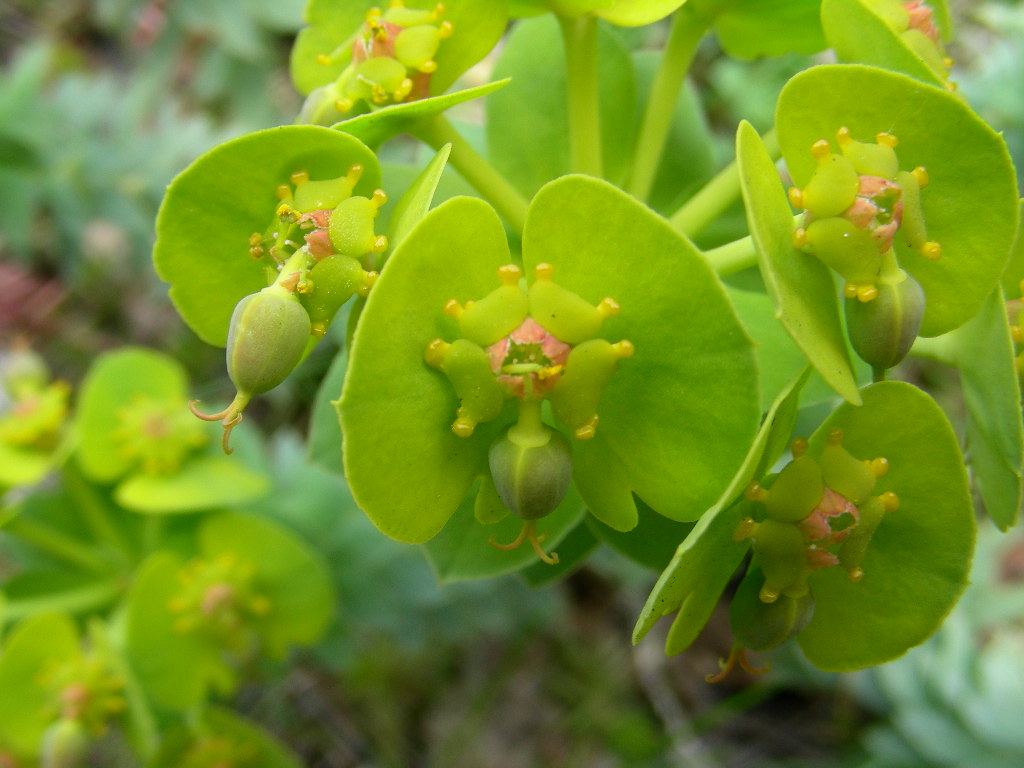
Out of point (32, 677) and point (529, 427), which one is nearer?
point (529, 427)

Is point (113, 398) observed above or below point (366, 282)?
below

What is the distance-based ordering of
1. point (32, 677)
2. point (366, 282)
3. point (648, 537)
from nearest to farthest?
point (366, 282)
point (648, 537)
point (32, 677)

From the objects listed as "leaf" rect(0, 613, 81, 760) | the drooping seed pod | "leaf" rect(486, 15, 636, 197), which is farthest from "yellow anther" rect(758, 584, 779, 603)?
"leaf" rect(0, 613, 81, 760)

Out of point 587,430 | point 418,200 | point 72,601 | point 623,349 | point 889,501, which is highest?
point 418,200

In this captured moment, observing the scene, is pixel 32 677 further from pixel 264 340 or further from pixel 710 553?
pixel 710 553

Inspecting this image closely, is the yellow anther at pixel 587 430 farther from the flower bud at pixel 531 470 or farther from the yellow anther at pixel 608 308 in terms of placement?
the yellow anther at pixel 608 308

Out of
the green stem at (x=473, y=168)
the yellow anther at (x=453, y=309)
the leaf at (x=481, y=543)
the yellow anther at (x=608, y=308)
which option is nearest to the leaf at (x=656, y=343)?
the yellow anther at (x=608, y=308)

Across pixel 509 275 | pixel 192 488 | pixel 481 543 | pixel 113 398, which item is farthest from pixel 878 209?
pixel 113 398
